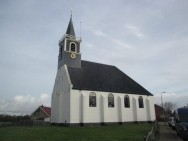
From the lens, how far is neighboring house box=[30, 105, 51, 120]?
184 ft

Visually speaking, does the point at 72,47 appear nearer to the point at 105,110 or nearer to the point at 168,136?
the point at 105,110

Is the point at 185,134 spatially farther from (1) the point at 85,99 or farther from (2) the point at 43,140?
(1) the point at 85,99

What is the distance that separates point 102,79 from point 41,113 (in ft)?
96.6

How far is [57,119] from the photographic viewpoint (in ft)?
116

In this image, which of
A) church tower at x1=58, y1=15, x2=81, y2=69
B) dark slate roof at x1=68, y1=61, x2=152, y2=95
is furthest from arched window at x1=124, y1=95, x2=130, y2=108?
church tower at x1=58, y1=15, x2=81, y2=69

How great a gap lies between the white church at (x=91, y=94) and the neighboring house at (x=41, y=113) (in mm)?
18855

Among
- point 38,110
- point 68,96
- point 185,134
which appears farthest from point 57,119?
point 38,110

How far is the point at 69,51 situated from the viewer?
3688 centimetres

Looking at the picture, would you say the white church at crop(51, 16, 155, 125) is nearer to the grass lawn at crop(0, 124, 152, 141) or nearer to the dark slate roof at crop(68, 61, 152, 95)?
the dark slate roof at crop(68, 61, 152, 95)

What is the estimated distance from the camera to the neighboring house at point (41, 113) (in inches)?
2203

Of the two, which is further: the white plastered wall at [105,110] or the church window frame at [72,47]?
the church window frame at [72,47]

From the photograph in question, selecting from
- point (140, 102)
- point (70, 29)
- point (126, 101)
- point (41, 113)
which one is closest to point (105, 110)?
point (126, 101)

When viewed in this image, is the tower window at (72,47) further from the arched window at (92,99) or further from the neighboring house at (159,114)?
the neighboring house at (159,114)

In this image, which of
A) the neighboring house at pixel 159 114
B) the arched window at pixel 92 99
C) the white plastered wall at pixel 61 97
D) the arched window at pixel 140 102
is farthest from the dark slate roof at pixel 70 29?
the neighboring house at pixel 159 114
